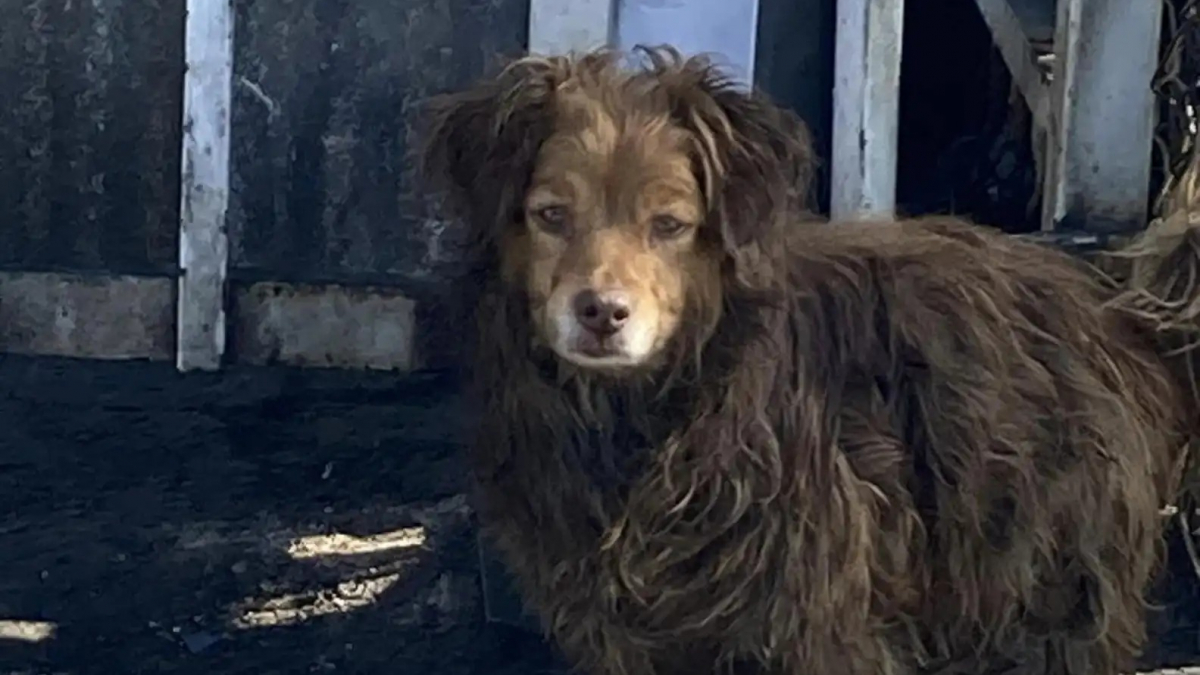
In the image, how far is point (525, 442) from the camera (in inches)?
137

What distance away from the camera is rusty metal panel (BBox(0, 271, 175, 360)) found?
4480 millimetres

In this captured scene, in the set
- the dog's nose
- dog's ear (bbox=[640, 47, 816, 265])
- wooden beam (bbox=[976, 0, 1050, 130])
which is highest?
wooden beam (bbox=[976, 0, 1050, 130])

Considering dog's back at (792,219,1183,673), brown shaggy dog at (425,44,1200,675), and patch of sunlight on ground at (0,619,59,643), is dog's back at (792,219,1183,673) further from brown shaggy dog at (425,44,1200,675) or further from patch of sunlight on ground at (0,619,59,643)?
patch of sunlight on ground at (0,619,59,643)

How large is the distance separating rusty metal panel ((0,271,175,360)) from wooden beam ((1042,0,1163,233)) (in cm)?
215

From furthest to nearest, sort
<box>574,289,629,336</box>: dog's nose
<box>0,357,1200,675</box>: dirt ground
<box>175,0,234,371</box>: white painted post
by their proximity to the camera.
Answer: <box>0,357,1200,675</box>: dirt ground → <box>175,0,234,371</box>: white painted post → <box>574,289,629,336</box>: dog's nose

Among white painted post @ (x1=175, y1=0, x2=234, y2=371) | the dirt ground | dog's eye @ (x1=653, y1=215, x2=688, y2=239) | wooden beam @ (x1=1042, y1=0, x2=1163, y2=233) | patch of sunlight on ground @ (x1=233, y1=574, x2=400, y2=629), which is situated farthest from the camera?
patch of sunlight on ground @ (x1=233, y1=574, x2=400, y2=629)

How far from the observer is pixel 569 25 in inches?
169

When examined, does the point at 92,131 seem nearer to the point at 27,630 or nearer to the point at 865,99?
the point at 27,630

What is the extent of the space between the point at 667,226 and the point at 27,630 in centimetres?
217

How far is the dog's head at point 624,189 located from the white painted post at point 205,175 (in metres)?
1.09

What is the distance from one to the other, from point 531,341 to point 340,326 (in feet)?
3.95

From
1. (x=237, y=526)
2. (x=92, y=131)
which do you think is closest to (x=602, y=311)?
(x=92, y=131)

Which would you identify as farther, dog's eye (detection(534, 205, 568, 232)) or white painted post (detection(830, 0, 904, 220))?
white painted post (detection(830, 0, 904, 220))

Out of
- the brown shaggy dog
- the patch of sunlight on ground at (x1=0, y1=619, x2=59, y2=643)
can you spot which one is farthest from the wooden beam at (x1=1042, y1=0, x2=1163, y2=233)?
the patch of sunlight on ground at (x1=0, y1=619, x2=59, y2=643)
